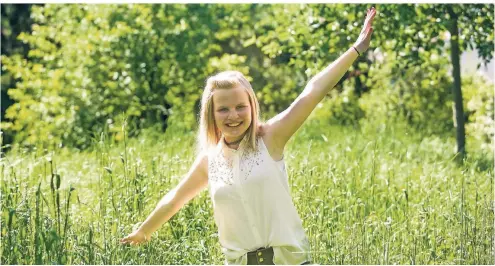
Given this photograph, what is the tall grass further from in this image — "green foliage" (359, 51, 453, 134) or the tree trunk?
"green foliage" (359, 51, 453, 134)

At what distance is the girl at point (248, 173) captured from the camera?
2789mm

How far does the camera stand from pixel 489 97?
937 cm

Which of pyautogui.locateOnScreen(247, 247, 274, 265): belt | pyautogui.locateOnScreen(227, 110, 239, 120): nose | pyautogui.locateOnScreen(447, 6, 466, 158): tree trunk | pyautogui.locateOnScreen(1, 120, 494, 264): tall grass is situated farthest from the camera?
pyautogui.locateOnScreen(447, 6, 466, 158): tree trunk

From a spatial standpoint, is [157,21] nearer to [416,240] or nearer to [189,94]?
[189,94]

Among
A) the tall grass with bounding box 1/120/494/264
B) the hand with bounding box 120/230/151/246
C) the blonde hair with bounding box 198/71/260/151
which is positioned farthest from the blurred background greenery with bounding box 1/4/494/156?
the hand with bounding box 120/230/151/246

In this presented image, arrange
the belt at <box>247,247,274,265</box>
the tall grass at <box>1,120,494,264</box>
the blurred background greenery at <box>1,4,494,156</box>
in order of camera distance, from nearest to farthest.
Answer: the belt at <box>247,247,274,265</box> < the tall grass at <box>1,120,494,264</box> < the blurred background greenery at <box>1,4,494,156</box>

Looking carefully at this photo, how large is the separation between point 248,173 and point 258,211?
15cm

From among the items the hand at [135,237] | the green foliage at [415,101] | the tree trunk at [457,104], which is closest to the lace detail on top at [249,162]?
the hand at [135,237]

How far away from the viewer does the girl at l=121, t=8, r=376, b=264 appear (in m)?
2.79

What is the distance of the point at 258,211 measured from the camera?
2.80 meters

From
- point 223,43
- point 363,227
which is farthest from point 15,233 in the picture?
point 223,43

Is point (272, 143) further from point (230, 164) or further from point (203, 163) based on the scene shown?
point (203, 163)

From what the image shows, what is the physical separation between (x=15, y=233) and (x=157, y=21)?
20.3 feet

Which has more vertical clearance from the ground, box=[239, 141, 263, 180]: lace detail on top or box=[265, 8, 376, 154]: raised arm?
box=[265, 8, 376, 154]: raised arm
